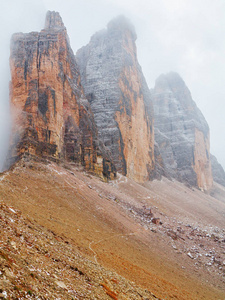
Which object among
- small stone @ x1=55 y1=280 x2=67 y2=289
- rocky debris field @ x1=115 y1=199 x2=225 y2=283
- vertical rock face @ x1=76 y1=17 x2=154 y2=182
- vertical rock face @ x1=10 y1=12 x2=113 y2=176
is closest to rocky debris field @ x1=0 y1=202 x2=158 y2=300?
small stone @ x1=55 y1=280 x2=67 y2=289

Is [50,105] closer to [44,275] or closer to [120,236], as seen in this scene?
[120,236]

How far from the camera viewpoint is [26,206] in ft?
55.1

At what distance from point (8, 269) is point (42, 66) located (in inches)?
1504

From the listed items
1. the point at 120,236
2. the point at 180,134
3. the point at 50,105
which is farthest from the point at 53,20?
the point at 180,134

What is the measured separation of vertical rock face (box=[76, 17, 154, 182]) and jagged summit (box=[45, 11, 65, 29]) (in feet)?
68.2

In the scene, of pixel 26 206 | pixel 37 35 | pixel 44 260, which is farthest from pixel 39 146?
pixel 44 260

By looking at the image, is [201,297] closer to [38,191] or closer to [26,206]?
[26,206]

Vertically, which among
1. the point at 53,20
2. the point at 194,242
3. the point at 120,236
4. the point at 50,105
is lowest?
the point at 194,242

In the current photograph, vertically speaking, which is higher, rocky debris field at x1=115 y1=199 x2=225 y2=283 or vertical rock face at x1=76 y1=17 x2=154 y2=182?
vertical rock face at x1=76 y1=17 x2=154 y2=182

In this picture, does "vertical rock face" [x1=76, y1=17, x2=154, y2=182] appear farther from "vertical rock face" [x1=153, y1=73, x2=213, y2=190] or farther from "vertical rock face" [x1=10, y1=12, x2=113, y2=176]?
"vertical rock face" [x1=153, y1=73, x2=213, y2=190]

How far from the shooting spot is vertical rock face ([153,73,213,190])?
344 feet

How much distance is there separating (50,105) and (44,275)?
1301 inches

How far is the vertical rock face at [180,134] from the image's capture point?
10494 cm

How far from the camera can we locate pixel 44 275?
6.80 m
